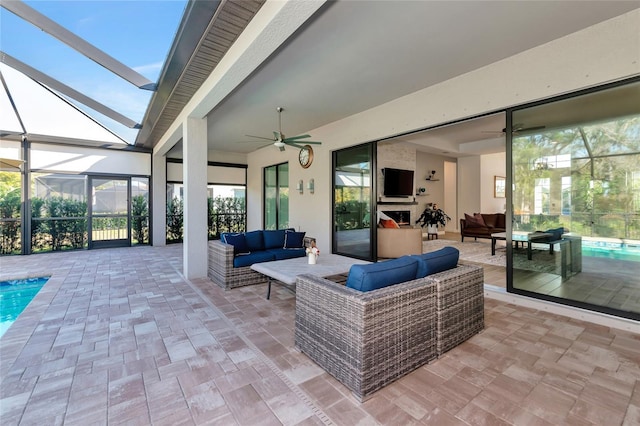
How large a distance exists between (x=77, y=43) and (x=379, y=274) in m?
4.54

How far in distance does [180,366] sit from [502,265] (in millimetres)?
5927

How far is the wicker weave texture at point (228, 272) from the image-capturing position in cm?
434

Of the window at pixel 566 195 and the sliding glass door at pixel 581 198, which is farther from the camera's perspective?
the window at pixel 566 195

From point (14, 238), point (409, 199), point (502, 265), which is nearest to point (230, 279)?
point (502, 265)

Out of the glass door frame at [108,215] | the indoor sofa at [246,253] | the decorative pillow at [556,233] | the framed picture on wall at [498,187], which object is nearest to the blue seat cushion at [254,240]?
the indoor sofa at [246,253]

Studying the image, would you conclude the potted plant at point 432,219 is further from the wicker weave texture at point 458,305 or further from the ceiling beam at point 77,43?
the ceiling beam at point 77,43

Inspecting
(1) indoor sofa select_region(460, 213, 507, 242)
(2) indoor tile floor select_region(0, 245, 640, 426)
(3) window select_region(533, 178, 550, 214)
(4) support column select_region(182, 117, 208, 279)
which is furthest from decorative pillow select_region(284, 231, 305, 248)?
(1) indoor sofa select_region(460, 213, 507, 242)

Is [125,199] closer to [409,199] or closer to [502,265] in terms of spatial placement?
[409,199]

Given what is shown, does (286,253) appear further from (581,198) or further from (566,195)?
(581,198)

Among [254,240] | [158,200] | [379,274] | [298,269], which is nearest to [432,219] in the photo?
[254,240]

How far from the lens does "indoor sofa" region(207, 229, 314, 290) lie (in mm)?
4383

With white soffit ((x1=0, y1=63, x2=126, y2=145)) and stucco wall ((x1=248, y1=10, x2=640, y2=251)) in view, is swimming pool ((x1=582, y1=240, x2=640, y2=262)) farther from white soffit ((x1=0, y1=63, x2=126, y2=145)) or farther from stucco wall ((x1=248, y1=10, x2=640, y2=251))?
white soffit ((x1=0, y1=63, x2=126, y2=145))

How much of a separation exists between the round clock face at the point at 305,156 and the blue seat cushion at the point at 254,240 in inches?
109

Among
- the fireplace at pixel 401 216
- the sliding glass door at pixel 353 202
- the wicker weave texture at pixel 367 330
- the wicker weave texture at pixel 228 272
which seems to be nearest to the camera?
the wicker weave texture at pixel 367 330
